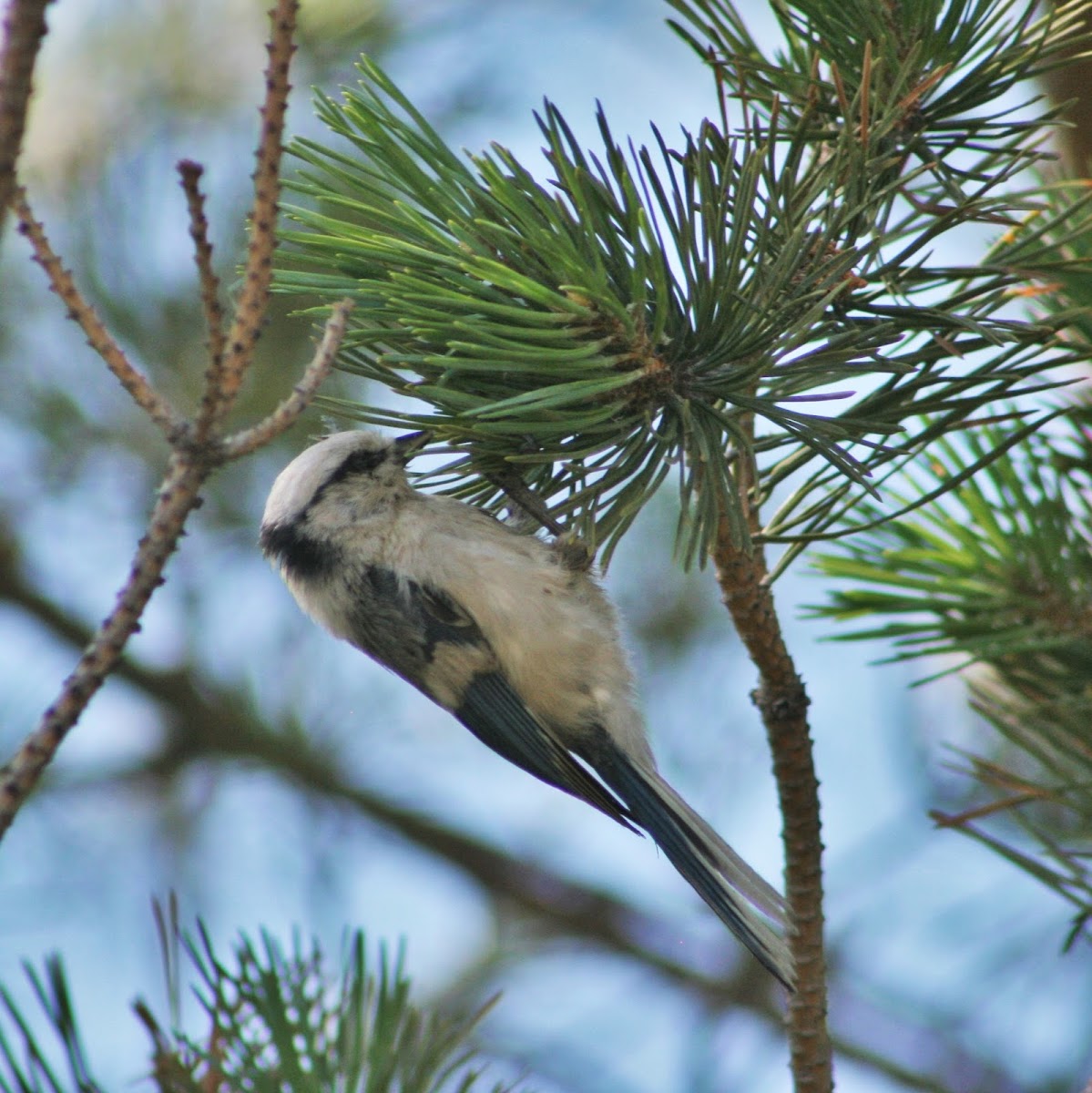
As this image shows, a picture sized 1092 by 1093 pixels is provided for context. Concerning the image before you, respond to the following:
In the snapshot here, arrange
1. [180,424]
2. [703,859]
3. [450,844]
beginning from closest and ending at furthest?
[180,424]
[703,859]
[450,844]

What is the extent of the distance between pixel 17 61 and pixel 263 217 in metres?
0.17

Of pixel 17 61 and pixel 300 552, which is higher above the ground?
pixel 300 552

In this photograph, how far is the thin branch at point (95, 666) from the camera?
615 millimetres

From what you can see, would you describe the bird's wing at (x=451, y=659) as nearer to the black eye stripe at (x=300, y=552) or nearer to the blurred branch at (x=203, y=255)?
the black eye stripe at (x=300, y=552)

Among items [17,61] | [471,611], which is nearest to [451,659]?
[471,611]

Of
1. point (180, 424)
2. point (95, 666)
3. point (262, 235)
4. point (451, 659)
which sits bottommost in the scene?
point (95, 666)

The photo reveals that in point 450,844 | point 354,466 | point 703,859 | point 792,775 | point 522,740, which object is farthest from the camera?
point 450,844

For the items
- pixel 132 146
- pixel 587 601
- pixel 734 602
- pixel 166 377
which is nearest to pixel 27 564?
pixel 166 377

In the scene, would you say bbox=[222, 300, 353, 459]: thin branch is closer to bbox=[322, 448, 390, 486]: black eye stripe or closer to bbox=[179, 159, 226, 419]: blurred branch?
bbox=[179, 159, 226, 419]: blurred branch

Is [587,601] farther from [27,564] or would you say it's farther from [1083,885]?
[27,564]

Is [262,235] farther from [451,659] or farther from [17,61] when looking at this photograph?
[451,659]

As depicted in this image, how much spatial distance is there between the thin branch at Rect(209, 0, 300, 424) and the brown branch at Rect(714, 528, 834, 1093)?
459 mm

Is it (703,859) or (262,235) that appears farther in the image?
(703,859)

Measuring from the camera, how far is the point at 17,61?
522 mm
